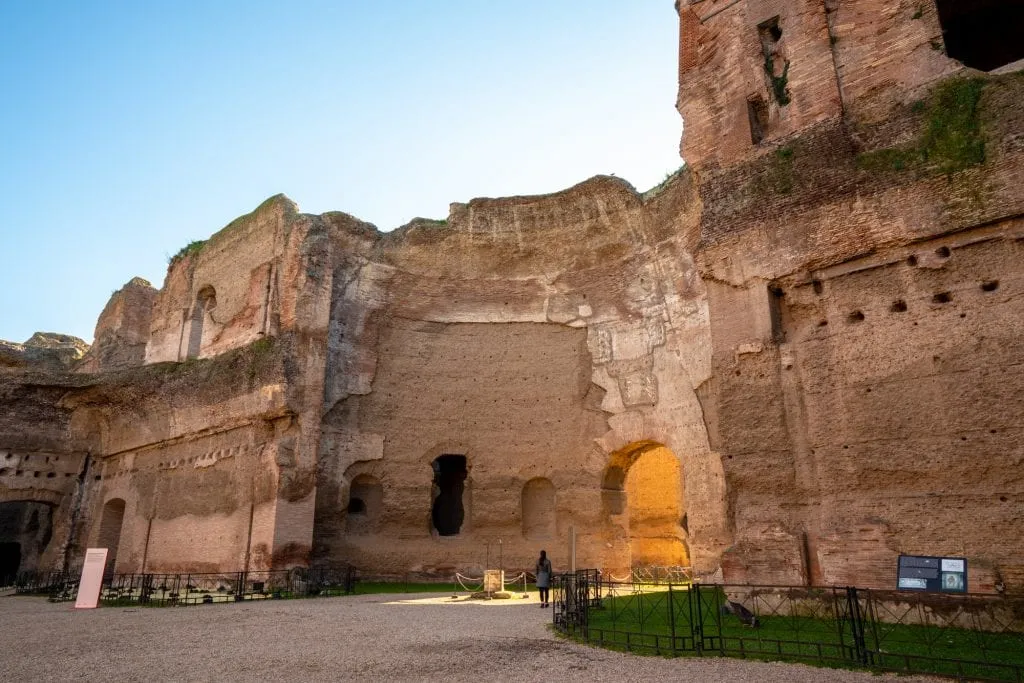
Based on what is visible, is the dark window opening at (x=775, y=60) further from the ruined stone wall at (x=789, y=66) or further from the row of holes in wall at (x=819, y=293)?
the row of holes in wall at (x=819, y=293)

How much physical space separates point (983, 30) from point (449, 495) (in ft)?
51.6

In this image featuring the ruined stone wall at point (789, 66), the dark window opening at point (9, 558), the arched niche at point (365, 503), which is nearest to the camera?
the ruined stone wall at point (789, 66)

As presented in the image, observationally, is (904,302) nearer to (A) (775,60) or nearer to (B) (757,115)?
(B) (757,115)

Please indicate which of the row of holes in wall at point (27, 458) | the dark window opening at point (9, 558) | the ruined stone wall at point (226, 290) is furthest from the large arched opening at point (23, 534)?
the ruined stone wall at point (226, 290)

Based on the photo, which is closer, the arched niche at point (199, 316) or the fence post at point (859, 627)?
the fence post at point (859, 627)

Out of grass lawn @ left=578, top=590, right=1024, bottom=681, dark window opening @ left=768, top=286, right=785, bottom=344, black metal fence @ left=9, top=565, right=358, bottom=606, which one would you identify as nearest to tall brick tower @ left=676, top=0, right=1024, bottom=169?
dark window opening @ left=768, top=286, right=785, bottom=344

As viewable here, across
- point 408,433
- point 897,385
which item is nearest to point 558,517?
point 408,433

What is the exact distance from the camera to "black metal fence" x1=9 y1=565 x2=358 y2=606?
40.3ft

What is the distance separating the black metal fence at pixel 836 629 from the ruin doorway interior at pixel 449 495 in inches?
361

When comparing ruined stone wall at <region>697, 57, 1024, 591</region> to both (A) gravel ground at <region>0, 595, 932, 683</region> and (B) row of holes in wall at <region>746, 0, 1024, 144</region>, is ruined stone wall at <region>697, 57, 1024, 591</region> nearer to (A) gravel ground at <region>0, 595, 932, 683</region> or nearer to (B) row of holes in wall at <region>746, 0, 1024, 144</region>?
(B) row of holes in wall at <region>746, 0, 1024, 144</region>

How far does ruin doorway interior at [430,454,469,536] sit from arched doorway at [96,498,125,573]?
8075 mm

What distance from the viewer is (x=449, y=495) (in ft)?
62.3

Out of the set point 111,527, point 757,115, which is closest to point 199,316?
point 111,527

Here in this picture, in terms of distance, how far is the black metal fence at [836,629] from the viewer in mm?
5895
